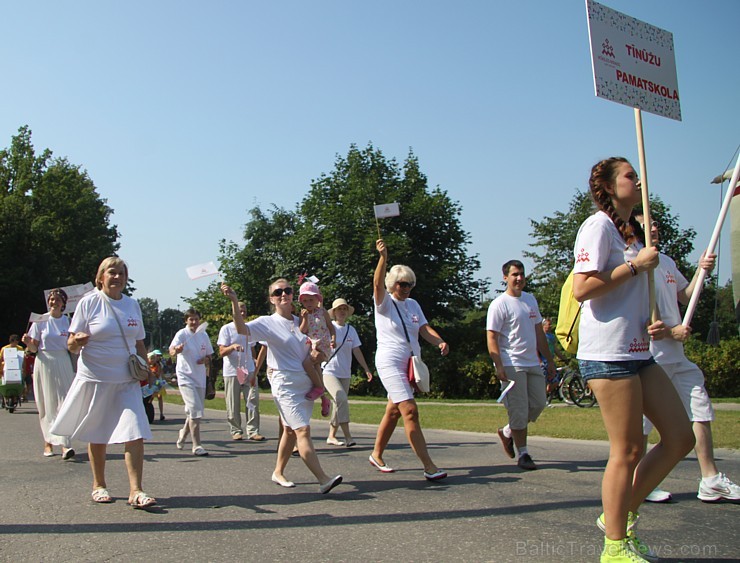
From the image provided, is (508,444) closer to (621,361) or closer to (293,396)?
(293,396)

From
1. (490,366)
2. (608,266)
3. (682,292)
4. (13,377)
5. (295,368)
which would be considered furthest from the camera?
(490,366)

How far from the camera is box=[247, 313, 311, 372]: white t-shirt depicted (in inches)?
262

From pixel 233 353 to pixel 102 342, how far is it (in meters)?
5.58

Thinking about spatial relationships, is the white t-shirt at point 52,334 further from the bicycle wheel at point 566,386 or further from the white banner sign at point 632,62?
the bicycle wheel at point 566,386

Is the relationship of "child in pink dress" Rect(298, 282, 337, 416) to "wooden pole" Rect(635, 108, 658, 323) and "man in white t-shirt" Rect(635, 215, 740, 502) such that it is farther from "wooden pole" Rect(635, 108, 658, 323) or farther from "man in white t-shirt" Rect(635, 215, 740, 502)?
"wooden pole" Rect(635, 108, 658, 323)

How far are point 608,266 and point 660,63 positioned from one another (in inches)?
73.8

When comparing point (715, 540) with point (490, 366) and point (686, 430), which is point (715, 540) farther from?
point (490, 366)

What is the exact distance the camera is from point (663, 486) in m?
6.18

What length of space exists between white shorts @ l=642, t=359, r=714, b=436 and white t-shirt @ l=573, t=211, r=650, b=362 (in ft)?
6.11

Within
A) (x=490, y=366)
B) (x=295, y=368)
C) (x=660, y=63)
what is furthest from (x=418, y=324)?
(x=490, y=366)

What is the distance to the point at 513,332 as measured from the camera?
762 cm

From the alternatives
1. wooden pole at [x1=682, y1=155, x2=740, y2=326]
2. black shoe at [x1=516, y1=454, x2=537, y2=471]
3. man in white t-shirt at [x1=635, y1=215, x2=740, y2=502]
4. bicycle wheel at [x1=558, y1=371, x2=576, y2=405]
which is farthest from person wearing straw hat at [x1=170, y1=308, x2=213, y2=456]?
bicycle wheel at [x1=558, y1=371, x2=576, y2=405]

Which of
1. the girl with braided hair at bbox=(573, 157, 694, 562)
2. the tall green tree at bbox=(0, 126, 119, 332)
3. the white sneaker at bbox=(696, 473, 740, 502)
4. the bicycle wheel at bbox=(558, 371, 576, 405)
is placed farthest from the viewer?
the tall green tree at bbox=(0, 126, 119, 332)

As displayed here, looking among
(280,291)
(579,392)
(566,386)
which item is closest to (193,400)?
(280,291)
